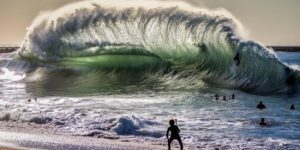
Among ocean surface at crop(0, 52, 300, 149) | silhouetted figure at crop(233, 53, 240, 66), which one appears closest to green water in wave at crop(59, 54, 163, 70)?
ocean surface at crop(0, 52, 300, 149)

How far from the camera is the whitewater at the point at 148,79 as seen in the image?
44.8 feet

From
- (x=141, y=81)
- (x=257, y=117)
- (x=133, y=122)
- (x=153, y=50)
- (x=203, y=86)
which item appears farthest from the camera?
(x=153, y=50)

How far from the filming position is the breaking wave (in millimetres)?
23906

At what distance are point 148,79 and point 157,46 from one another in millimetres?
3022

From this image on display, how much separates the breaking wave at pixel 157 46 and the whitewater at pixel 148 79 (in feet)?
0.17

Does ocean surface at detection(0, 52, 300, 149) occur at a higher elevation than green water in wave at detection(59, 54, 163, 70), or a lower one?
lower

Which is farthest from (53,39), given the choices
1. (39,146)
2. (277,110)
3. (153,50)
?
(39,146)

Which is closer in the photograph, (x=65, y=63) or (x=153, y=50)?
(x=153, y=50)

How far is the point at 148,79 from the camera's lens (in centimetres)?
2677

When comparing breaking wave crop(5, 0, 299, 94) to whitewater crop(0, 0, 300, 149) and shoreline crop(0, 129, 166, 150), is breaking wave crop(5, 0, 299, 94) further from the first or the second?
shoreline crop(0, 129, 166, 150)

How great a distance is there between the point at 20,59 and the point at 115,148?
23974 millimetres

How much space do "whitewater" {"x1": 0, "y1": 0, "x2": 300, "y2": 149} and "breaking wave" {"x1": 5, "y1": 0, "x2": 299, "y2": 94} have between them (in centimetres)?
5

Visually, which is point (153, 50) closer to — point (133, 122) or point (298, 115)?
point (298, 115)

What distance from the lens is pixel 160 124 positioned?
14.2 m
